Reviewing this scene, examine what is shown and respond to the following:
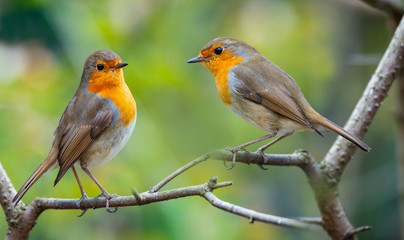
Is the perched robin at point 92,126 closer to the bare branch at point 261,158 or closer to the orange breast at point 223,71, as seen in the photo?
the bare branch at point 261,158

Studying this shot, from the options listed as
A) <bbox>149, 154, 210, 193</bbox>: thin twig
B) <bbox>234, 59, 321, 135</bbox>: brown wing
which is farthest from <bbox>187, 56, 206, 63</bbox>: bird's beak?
<bbox>149, 154, 210, 193</bbox>: thin twig

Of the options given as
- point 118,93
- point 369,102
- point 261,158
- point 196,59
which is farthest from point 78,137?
point 369,102

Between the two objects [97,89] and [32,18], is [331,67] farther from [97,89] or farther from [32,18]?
[97,89]

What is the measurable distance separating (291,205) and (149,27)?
253 centimetres

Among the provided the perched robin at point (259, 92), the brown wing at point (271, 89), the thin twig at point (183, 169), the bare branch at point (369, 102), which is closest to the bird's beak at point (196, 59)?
the perched robin at point (259, 92)

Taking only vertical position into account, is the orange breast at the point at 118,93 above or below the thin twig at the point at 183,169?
above

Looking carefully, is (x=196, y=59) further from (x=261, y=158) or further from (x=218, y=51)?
(x=261, y=158)

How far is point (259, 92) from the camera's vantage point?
116 inches

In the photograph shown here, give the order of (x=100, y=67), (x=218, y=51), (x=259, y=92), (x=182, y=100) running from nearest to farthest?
(x=100, y=67) → (x=218, y=51) → (x=259, y=92) → (x=182, y=100)

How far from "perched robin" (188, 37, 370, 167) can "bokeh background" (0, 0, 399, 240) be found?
621 mm

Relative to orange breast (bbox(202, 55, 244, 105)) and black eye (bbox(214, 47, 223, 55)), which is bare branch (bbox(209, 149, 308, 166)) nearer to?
orange breast (bbox(202, 55, 244, 105))

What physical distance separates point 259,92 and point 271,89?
10 cm

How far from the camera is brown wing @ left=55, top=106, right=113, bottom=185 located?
2359mm

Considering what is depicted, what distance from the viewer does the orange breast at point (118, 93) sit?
2.15 meters
